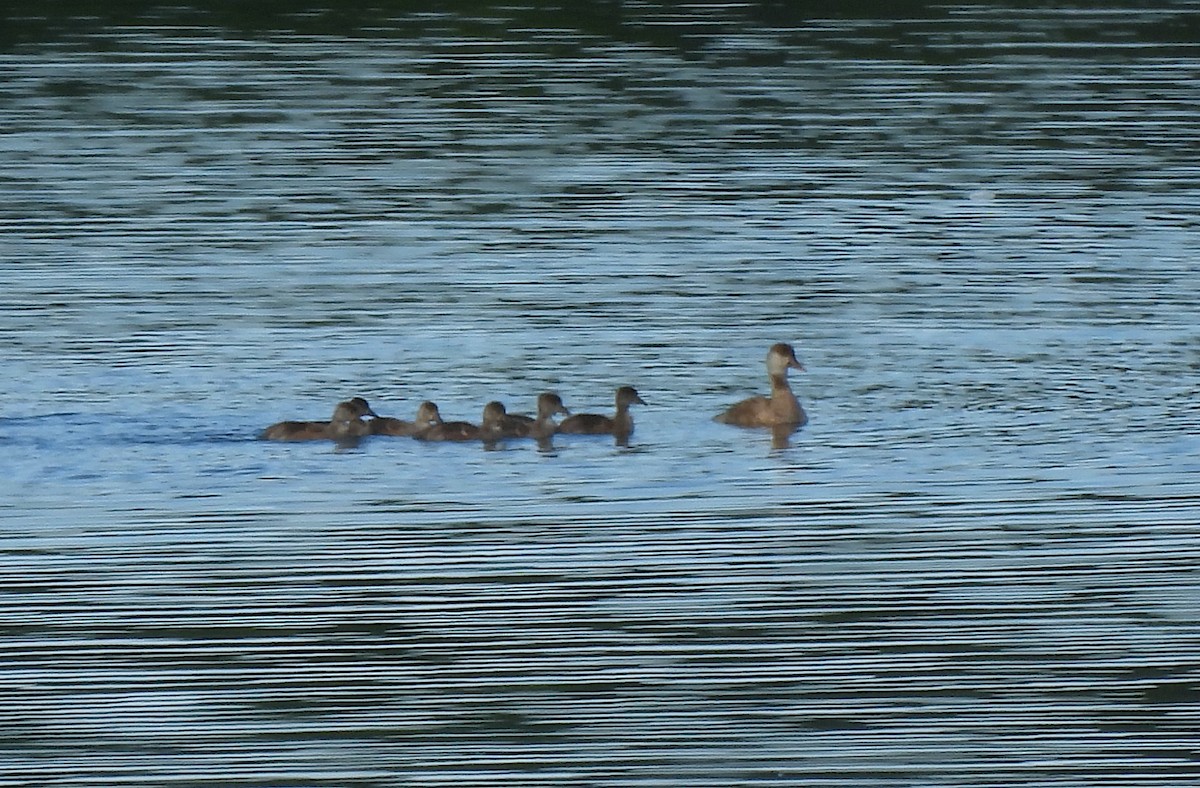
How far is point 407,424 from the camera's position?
14281 mm

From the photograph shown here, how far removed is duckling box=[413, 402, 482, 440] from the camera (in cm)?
1409

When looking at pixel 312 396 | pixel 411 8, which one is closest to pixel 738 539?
pixel 312 396

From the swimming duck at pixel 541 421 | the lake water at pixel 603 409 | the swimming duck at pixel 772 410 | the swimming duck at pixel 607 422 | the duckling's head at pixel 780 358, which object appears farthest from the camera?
the duckling's head at pixel 780 358

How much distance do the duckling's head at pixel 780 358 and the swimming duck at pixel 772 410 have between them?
65mm

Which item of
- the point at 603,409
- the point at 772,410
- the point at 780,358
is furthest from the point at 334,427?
the point at 780,358

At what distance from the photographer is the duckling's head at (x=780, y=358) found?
1518 cm

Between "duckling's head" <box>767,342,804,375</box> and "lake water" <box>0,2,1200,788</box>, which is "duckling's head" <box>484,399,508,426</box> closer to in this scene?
"lake water" <box>0,2,1200,788</box>

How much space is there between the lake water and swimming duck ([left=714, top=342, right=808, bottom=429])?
0.14 meters

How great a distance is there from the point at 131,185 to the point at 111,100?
14.6ft

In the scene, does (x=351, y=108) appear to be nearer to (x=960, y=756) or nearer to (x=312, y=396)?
(x=312, y=396)

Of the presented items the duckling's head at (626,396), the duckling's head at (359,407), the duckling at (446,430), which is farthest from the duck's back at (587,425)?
the duckling's head at (359,407)

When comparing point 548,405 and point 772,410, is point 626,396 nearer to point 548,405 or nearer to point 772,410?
point 548,405

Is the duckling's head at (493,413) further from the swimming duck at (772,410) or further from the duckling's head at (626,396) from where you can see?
the swimming duck at (772,410)

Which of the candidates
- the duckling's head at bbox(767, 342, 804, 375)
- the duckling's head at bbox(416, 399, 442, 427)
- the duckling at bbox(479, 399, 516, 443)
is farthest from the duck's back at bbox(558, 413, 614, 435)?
the duckling's head at bbox(767, 342, 804, 375)
